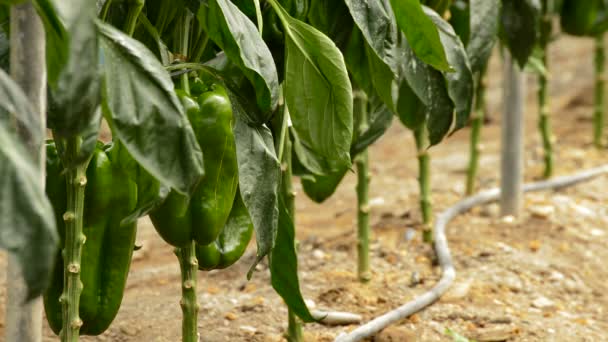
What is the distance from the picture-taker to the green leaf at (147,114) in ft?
2.74

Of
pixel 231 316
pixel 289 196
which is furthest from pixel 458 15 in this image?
pixel 231 316

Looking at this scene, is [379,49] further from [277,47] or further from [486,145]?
[486,145]

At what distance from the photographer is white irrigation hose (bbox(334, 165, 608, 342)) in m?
1.73

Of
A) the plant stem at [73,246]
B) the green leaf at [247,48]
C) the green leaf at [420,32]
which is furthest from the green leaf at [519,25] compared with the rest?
the plant stem at [73,246]

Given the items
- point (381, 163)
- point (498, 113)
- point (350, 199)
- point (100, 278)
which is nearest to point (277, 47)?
point (100, 278)

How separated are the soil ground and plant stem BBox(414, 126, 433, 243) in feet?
0.17

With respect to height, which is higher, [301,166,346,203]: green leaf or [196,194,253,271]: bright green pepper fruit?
[196,194,253,271]: bright green pepper fruit

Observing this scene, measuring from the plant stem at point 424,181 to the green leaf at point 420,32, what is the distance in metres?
0.95

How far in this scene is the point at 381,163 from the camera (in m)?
3.64

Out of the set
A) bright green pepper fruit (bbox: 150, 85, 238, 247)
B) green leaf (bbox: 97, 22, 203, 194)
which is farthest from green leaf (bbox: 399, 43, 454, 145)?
green leaf (bbox: 97, 22, 203, 194)

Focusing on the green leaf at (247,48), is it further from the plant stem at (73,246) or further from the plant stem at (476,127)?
the plant stem at (476,127)

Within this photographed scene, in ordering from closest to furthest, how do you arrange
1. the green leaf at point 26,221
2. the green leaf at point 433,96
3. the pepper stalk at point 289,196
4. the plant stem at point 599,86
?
the green leaf at point 26,221, the green leaf at point 433,96, the pepper stalk at point 289,196, the plant stem at point 599,86

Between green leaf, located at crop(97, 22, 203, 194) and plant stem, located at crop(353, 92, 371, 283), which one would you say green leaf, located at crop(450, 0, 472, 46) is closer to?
plant stem, located at crop(353, 92, 371, 283)

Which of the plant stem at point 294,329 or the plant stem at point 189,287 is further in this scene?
the plant stem at point 294,329
